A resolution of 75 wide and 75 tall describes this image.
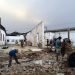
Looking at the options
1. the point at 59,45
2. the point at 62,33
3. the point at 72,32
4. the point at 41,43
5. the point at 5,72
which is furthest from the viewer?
the point at 62,33

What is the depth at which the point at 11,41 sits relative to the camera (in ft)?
255

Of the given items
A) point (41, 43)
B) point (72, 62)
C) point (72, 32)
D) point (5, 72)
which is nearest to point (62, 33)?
point (72, 32)

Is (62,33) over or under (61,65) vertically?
over

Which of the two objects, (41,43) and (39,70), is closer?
(39,70)

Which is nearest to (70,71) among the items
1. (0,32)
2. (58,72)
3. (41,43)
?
(58,72)

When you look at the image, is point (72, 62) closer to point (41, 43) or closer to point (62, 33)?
point (41, 43)

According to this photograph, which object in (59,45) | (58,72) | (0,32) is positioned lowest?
(58,72)


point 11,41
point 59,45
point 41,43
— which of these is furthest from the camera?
point 11,41

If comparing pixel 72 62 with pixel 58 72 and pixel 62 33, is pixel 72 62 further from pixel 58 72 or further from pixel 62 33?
pixel 62 33

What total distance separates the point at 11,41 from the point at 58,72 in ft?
212

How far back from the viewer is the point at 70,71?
14.3 meters

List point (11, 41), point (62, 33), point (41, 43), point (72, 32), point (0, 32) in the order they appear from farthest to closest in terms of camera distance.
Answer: point (11, 41), point (0, 32), point (62, 33), point (72, 32), point (41, 43)

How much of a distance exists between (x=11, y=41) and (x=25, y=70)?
6381 centimetres

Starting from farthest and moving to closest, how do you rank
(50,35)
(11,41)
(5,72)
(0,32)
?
(11,41)
(0,32)
(50,35)
(5,72)
